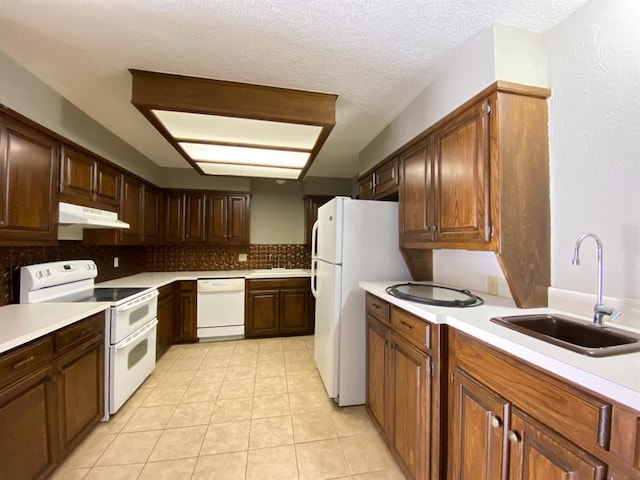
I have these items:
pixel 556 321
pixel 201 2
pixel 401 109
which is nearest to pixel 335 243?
pixel 401 109

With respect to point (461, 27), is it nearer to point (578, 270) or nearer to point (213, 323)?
point (578, 270)

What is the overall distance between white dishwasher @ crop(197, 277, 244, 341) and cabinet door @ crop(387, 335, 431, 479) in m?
2.50

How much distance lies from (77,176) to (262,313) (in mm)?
2460

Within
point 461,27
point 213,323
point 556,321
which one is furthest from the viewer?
point 213,323

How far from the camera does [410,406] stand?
59.7 inches

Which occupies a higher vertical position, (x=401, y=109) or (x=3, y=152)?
(x=401, y=109)

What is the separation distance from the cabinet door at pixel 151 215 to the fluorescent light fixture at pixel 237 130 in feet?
5.08

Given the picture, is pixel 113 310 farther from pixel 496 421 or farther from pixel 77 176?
pixel 496 421

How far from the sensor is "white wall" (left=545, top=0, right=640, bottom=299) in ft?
3.69

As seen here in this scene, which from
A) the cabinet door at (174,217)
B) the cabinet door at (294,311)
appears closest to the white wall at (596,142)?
the cabinet door at (294,311)

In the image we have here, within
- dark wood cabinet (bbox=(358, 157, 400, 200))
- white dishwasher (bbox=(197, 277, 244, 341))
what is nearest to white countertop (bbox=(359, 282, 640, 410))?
dark wood cabinet (bbox=(358, 157, 400, 200))

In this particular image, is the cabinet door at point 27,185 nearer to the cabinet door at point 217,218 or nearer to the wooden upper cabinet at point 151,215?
the wooden upper cabinet at point 151,215

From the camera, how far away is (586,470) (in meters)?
0.72

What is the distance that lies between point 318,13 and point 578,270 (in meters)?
1.71
